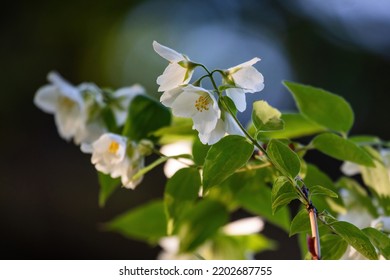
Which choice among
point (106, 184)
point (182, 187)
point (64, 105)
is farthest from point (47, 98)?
point (182, 187)

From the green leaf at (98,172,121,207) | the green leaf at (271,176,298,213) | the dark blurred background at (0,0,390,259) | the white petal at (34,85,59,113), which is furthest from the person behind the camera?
the dark blurred background at (0,0,390,259)

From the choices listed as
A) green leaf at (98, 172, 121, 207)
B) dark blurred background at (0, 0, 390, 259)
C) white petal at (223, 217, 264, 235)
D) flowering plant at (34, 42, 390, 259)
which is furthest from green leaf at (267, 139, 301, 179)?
dark blurred background at (0, 0, 390, 259)

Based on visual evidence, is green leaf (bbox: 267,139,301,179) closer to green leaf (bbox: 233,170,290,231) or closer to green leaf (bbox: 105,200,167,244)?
green leaf (bbox: 233,170,290,231)

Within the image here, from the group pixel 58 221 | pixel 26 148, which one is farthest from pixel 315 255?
pixel 26 148

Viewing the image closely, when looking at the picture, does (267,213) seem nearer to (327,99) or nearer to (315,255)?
(327,99)

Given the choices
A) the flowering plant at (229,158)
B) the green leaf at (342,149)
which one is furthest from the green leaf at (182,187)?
the green leaf at (342,149)

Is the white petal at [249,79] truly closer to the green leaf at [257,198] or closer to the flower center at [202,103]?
the flower center at [202,103]
